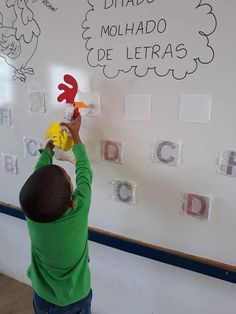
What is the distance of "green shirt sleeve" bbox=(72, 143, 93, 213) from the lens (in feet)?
3.50

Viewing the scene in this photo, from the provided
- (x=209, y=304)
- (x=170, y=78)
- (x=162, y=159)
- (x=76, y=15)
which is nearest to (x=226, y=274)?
(x=209, y=304)

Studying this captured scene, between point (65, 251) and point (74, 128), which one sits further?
point (74, 128)

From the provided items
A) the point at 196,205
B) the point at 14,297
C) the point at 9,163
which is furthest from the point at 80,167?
the point at 14,297

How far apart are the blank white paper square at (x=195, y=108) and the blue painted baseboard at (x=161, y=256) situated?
21.2 inches

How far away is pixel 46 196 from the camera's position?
94 centimetres

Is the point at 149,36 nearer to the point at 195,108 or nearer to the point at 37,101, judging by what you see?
the point at 195,108

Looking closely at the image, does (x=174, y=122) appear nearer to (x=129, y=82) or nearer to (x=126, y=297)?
(x=129, y=82)

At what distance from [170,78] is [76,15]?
0.49 meters

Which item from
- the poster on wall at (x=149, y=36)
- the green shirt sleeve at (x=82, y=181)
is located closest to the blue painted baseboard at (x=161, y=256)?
the green shirt sleeve at (x=82, y=181)

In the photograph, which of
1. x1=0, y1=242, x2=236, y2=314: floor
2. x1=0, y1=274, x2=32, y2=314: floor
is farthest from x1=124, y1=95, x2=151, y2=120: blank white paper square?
x1=0, y1=274, x2=32, y2=314: floor

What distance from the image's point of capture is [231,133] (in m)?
1.02

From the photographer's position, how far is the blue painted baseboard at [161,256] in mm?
1127

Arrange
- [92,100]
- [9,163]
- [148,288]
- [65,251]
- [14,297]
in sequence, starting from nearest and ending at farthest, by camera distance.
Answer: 1. [65,251]
2. [92,100]
3. [148,288]
4. [9,163]
5. [14,297]

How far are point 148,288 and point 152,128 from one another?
75 centimetres
